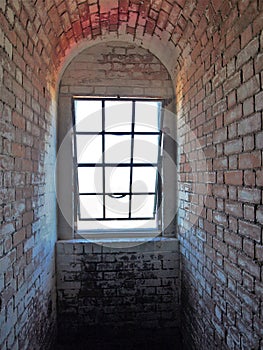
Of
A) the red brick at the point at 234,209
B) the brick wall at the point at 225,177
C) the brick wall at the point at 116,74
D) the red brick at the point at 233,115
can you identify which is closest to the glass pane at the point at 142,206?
the brick wall at the point at 225,177

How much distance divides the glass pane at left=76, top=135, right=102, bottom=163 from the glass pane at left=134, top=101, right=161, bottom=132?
0.45m

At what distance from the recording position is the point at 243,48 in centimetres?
147

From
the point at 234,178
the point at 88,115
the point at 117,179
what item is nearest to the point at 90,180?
the point at 117,179

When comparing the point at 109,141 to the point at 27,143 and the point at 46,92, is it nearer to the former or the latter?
the point at 46,92

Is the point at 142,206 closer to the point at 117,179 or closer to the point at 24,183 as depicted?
the point at 117,179

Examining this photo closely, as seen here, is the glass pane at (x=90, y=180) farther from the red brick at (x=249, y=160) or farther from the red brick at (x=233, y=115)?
the red brick at (x=249, y=160)

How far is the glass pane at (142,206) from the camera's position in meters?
3.19

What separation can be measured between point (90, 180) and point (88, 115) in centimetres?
71

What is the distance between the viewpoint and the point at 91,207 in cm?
318

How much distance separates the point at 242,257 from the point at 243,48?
3.64 ft

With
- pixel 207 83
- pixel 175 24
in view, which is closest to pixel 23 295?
pixel 207 83

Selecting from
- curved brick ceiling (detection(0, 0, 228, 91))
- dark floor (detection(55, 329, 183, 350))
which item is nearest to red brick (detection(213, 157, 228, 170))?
curved brick ceiling (detection(0, 0, 228, 91))

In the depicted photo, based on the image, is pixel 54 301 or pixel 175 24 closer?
pixel 175 24

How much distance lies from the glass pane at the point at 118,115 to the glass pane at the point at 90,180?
1.60ft
